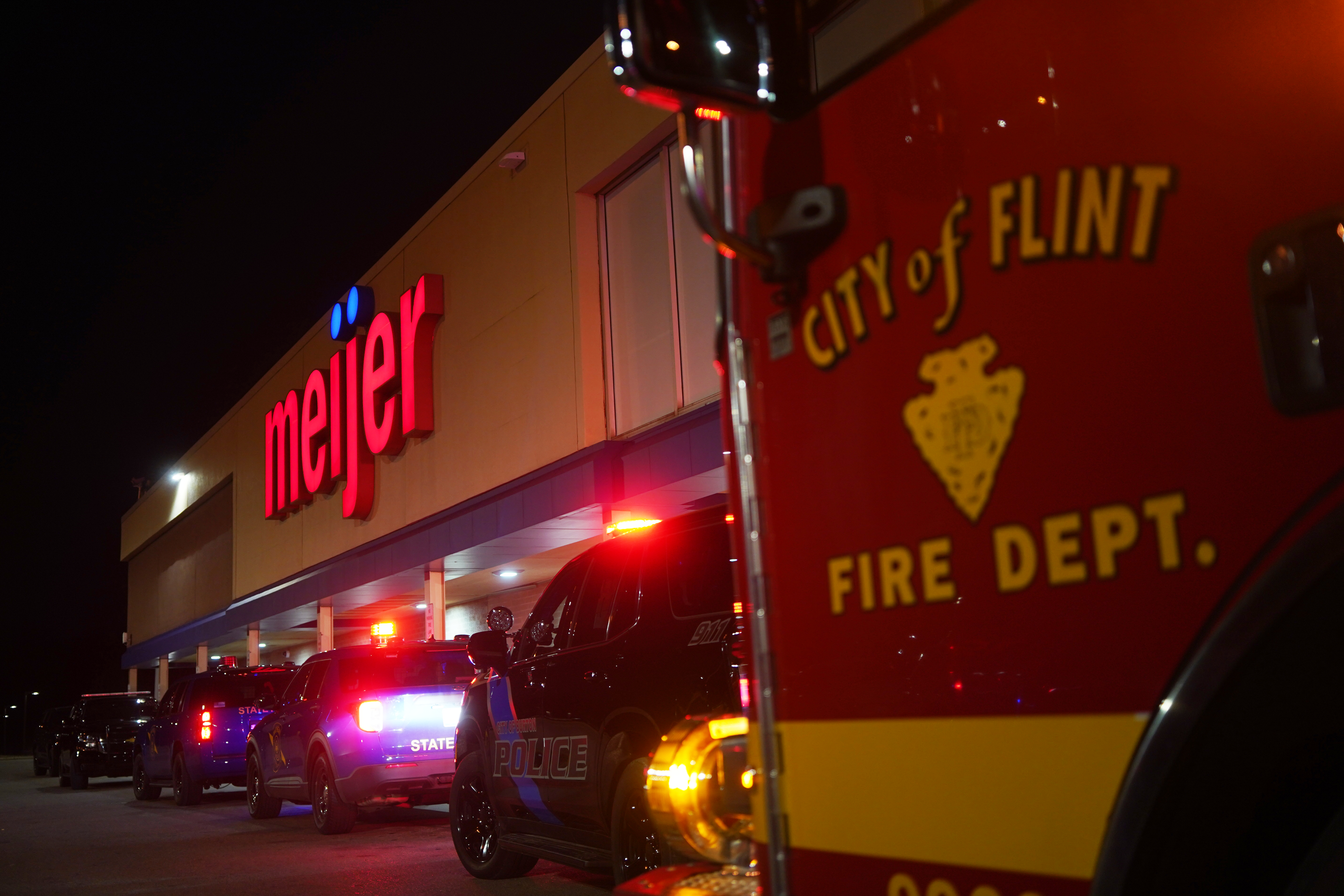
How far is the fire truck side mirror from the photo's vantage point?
7.41ft

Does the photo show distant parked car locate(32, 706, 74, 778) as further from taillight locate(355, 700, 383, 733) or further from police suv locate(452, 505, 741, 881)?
police suv locate(452, 505, 741, 881)

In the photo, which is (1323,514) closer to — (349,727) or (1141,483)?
(1141,483)

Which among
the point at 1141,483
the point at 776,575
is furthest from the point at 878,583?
the point at 1141,483

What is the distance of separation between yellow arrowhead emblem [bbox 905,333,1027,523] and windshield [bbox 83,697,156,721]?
71.9 feet

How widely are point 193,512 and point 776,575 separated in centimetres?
4060

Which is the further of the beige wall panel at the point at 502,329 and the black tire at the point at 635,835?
the beige wall panel at the point at 502,329

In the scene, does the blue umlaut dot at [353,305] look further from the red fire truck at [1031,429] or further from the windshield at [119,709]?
the red fire truck at [1031,429]

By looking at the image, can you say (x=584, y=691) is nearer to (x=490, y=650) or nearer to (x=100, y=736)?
(x=490, y=650)

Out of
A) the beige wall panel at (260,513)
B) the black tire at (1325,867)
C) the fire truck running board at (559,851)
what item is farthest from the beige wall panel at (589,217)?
the black tire at (1325,867)

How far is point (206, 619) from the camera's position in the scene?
35281mm

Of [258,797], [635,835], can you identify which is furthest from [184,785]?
[635,835]

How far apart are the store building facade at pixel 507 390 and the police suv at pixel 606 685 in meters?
5.50

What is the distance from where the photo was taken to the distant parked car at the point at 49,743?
932 inches

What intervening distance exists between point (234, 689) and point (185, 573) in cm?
2701
